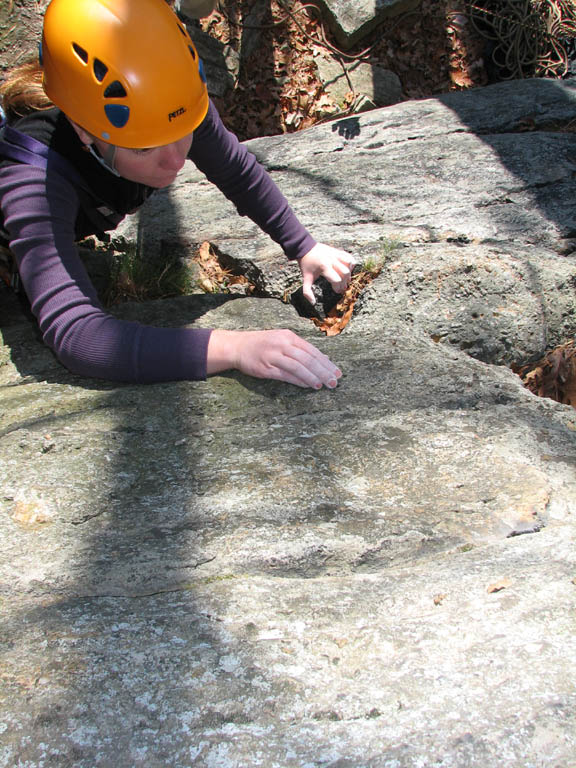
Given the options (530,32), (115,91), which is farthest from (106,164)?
(530,32)

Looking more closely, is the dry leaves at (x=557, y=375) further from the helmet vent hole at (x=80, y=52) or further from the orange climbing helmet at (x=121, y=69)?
the helmet vent hole at (x=80, y=52)

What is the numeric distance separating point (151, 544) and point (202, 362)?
2.46 feet

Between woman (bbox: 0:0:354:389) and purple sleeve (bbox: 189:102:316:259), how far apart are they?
52cm

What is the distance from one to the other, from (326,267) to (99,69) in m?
1.13

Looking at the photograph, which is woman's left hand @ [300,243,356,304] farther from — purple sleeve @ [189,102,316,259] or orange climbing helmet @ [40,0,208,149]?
orange climbing helmet @ [40,0,208,149]

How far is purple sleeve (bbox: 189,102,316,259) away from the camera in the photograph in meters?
2.67

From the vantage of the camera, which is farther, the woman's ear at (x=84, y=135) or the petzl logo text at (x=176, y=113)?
the woman's ear at (x=84, y=135)

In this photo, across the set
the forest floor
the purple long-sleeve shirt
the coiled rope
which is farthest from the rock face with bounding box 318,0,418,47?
the purple long-sleeve shirt

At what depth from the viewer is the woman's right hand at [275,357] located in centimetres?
196

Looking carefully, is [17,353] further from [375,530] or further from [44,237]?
[375,530]

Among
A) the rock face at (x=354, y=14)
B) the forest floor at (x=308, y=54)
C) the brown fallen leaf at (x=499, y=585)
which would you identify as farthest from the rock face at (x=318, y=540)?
the rock face at (x=354, y=14)

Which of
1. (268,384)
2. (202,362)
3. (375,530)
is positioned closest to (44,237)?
(202,362)

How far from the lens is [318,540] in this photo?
143cm

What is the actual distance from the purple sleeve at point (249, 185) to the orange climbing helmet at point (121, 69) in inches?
24.3
